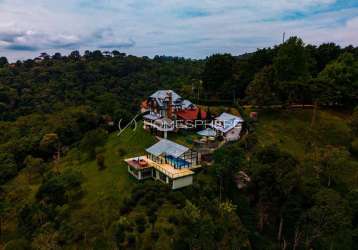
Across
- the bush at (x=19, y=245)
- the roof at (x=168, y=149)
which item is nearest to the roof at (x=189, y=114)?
the roof at (x=168, y=149)

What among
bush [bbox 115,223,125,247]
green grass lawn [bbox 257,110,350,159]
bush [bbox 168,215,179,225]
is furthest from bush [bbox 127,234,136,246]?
green grass lawn [bbox 257,110,350,159]

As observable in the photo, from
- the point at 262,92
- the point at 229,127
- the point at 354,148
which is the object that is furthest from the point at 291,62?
the point at 354,148

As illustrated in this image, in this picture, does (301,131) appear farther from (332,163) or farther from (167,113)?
(167,113)

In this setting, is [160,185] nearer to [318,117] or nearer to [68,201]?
[68,201]

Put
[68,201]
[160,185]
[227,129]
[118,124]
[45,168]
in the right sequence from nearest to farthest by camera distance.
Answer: [160,185]
[68,201]
[227,129]
[45,168]
[118,124]

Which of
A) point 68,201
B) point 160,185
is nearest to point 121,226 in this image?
point 160,185

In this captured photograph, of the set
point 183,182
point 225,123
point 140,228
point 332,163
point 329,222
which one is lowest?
point 140,228
